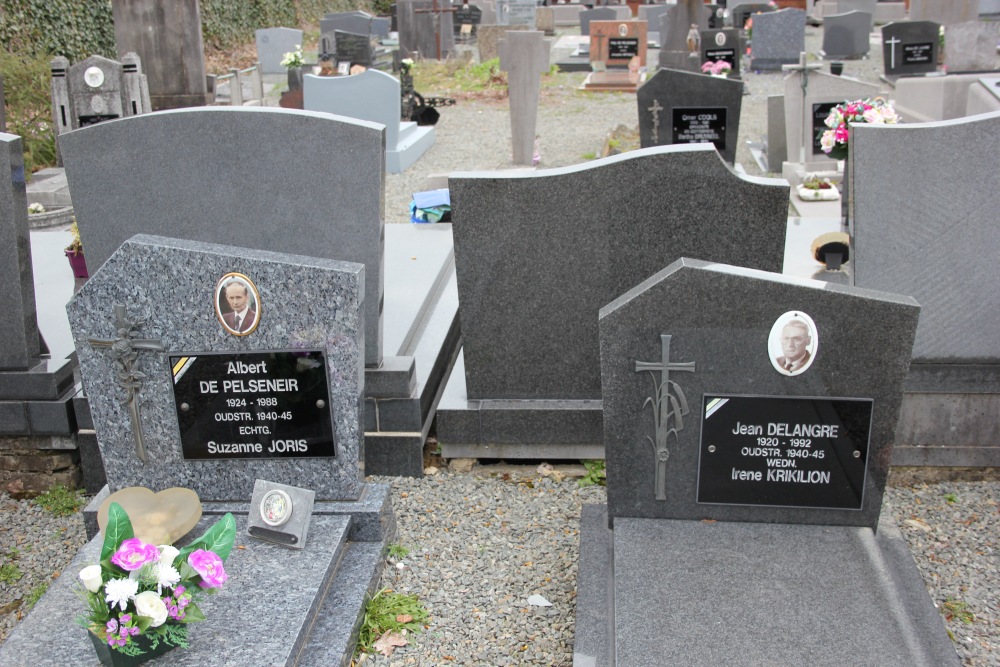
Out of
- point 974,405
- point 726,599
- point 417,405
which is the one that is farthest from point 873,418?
point 417,405

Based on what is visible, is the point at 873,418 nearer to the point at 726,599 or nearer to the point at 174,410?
the point at 726,599

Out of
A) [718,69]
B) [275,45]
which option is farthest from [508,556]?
[275,45]

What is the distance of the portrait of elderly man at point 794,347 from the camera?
327 cm

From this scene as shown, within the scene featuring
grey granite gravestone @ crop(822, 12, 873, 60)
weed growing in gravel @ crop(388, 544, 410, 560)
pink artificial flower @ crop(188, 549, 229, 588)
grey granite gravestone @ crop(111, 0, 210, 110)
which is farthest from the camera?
grey granite gravestone @ crop(822, 12, 873, 60)

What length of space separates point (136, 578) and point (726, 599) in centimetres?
182

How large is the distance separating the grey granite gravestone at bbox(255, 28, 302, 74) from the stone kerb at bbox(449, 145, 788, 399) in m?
19.1

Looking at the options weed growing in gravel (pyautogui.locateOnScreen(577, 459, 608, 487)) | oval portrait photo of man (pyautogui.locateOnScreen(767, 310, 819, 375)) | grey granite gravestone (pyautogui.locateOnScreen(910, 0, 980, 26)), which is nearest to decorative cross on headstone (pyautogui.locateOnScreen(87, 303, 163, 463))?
weed growing in gravel (pyautogui.locateOnScreen(577, 459, 608, 487))

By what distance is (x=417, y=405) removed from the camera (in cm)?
452

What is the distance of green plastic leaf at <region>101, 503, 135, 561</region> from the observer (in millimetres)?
2928

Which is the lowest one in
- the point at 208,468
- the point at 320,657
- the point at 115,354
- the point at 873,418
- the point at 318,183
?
the point at 320,657

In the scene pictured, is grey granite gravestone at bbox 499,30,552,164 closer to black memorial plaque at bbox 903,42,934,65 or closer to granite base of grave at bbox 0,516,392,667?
granite base of grave at bbox 0,516,392,667

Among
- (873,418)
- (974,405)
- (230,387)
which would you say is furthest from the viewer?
(974,405)

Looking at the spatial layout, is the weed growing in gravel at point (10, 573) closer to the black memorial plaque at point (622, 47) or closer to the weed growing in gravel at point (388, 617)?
the weed growing in gravel at point (388, 617)

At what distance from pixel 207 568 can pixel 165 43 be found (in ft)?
30.2
